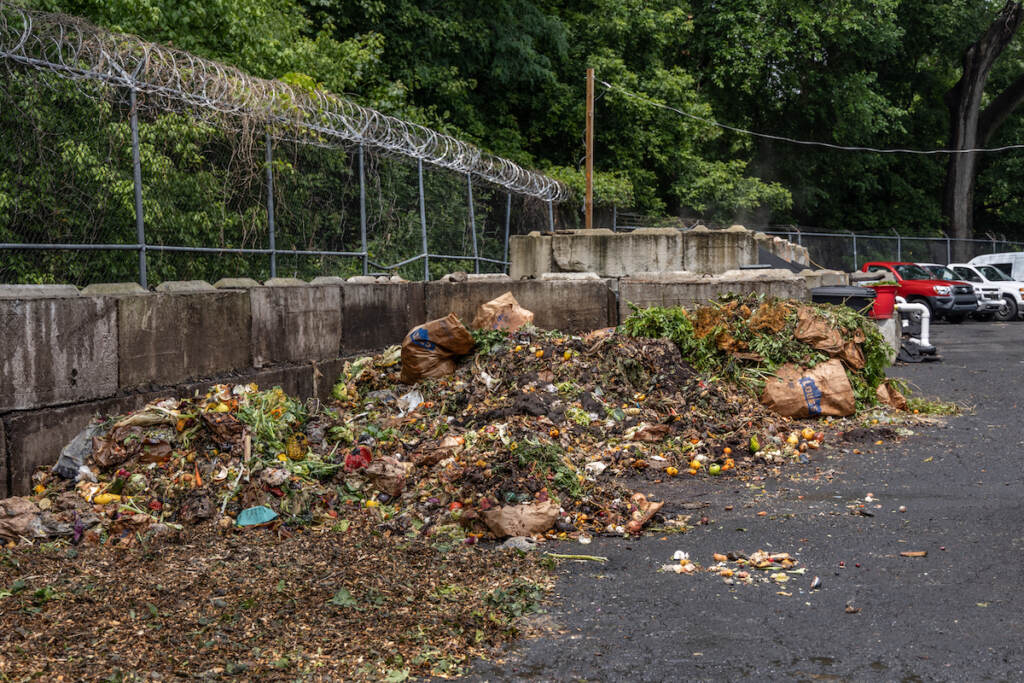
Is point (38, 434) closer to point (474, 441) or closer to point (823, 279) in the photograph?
point (474, 441)

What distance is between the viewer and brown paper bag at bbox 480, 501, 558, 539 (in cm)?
533

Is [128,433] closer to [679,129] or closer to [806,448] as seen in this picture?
[806,448]

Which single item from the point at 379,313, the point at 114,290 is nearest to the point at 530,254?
the point at 379,313

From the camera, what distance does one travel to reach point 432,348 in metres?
8.59

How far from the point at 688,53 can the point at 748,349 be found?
916 inches

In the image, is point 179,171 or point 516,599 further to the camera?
point 179,171

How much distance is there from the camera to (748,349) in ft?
30.5

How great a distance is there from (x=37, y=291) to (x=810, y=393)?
643 centimetres

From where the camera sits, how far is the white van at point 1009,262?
27.6m

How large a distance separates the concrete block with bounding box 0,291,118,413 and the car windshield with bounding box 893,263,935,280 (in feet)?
74.0

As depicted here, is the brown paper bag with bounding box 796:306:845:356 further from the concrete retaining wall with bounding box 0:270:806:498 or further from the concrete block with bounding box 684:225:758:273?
the concrete block with bounding box 684:225:758:273

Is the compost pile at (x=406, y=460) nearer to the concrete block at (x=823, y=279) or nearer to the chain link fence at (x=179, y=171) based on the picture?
the chain link fence at (x=179, y=171)

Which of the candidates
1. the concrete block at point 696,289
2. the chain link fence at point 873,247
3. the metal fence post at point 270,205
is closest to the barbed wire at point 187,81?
the metal fence post at point 270,205

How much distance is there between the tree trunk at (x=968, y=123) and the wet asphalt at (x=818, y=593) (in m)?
31.3
